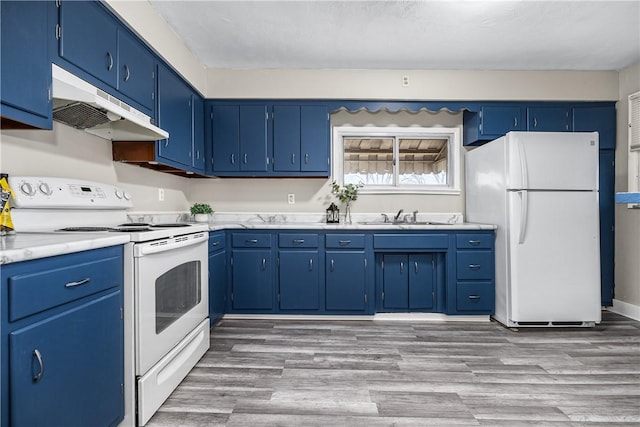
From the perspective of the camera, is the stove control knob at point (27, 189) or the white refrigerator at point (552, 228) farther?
the white refrigerator at point (552, 228)

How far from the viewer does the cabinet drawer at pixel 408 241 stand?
3.39m

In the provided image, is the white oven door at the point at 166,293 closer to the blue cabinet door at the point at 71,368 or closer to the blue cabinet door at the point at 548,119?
the blue cabinet door at the point at 71,368

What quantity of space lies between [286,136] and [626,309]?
371 cm

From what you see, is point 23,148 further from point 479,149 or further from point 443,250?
point 479,149

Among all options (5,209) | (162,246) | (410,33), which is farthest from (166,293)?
(410,33)

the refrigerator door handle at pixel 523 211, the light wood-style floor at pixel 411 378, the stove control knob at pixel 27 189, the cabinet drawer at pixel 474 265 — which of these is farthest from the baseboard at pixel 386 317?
the stove control knob at pixel 27 189

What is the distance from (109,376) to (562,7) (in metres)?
3.47

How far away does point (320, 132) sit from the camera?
146 inches

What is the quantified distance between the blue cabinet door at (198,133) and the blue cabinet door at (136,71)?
788 millimetres

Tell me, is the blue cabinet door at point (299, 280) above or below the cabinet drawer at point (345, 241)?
below

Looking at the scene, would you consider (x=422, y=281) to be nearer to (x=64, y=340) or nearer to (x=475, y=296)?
(x=475, y=296)

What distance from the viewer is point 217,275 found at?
3195 mm

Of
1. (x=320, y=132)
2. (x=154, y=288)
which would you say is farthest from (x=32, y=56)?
(x=320, y=132)

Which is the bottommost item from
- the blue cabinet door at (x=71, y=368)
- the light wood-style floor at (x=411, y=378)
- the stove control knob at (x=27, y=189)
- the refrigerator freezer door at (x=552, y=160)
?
the light wood-style floor at (x=411, y=378)
